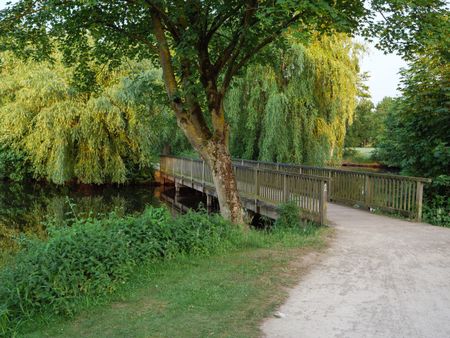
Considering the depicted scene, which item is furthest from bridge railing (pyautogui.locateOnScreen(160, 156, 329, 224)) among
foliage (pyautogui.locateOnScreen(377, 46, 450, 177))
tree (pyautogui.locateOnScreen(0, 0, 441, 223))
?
foliage (pyautogui.locateOnScreen(377, 46, 450, 177))

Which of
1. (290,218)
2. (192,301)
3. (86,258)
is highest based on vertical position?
(86,258)

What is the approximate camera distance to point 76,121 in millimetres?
22547

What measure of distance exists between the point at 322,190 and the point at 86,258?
224 inches

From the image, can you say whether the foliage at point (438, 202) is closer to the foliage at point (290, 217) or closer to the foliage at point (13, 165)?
the foliage at point (290, 217)

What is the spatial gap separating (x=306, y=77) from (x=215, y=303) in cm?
1490

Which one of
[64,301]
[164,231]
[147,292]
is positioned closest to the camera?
[64,301]

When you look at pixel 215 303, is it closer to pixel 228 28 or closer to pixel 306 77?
pixel 228 28

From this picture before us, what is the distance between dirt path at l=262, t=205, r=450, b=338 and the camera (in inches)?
176

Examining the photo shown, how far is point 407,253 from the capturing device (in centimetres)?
754

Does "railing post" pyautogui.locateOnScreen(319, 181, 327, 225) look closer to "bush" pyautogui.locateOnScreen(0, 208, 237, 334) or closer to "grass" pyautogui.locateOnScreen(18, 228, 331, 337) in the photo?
"grass" pyautogui.locateOnScreen(18, 228, 331, 337)

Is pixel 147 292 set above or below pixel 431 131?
below

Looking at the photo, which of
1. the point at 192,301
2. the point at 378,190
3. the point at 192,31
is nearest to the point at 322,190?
the point at 378,190

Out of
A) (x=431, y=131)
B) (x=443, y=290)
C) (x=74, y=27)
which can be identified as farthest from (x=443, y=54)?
(x=74, y=27)

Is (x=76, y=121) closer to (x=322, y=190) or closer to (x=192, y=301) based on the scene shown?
(x=322, y=190)
